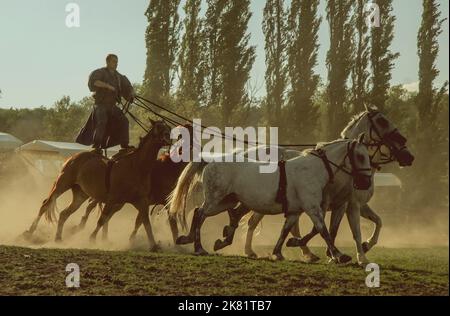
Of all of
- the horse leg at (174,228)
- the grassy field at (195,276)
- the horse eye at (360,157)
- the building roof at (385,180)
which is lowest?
the grassy field at (195,276)

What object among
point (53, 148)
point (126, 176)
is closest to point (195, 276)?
point (126, 176)

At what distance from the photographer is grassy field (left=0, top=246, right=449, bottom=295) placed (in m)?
7.36

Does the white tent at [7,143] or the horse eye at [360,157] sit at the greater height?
the white tent at [7,143]

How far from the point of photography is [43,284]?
7758 mm

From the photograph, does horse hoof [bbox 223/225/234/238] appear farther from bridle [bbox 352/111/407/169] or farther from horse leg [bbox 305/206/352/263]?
bridle [bbox 352/111/407/169]

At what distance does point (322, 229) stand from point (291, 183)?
89 cm

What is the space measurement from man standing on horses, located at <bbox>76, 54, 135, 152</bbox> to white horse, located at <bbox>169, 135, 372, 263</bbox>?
3847mm

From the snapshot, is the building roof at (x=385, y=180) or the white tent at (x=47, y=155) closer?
the white tent at (x=47, y=155)

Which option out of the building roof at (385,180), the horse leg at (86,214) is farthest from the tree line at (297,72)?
the horse leg at (86,214)

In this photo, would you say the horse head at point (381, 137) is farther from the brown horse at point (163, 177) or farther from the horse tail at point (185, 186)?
the brown horse at point (163, 177)

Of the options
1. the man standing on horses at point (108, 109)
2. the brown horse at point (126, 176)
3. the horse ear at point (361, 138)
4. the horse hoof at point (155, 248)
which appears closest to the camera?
the horse ear at point (361, 138)

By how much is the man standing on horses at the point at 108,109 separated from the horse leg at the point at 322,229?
538 centimetres

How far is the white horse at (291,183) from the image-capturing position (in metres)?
9.88

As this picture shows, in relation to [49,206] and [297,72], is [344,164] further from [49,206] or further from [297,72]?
[297,72]
